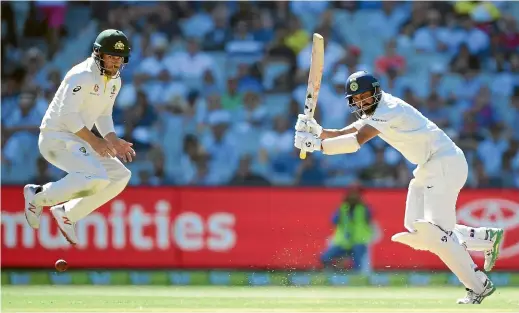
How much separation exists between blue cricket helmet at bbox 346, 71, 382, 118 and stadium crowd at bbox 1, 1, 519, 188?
4775 mm

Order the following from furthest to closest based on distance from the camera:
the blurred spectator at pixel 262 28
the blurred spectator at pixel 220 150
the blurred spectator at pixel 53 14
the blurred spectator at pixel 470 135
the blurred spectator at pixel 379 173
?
the blurred spectator at pixel 53 14 < the blurred spectator at pixel 262 28 < the blurred spectator at pixel 470 135 < the blurred spectator at pixel 220 150 < the blurred spectator at pixel 379 173

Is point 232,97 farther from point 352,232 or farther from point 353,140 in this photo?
point 353,140

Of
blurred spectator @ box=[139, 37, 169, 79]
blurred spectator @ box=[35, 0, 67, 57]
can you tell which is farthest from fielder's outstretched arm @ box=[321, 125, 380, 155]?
blurred spectator @ box=[35, 0, 67, 57]

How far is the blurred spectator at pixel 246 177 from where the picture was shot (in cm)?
1215

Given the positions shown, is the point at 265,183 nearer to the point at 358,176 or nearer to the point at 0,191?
the point at 358,176

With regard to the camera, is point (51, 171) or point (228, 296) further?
point (51, 171)

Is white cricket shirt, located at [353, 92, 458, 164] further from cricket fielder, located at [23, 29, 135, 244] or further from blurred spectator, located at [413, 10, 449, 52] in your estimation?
blurred spectator, located at [413, 10, 449, 52]

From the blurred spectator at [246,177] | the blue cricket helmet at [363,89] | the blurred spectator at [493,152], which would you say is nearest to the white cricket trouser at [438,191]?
the blue cricket helmet at [363,89]

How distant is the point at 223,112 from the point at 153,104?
0.84m

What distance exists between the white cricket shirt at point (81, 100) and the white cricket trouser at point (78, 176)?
0.11 meters

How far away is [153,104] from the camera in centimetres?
1331

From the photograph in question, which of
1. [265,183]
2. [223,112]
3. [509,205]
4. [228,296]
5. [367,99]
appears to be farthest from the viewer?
[223,112]

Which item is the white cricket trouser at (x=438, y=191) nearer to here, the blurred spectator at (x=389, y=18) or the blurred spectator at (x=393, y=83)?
the blurred spectator at (x=393, y=83)

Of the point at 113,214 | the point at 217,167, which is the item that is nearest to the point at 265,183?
the point at 217,167
